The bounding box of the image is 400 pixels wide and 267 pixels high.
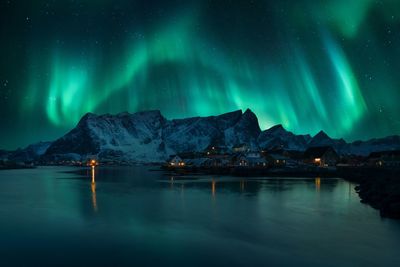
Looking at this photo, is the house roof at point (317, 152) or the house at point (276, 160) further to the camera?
the house roof at point (317, 152)

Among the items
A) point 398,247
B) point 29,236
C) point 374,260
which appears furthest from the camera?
point 29,236

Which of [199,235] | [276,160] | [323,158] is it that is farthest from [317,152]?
[199,235]

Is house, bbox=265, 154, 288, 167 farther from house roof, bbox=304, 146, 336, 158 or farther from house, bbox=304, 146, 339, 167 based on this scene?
house roof, bbox=304, 146, 336, 158

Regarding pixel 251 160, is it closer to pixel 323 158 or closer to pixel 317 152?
pixel 323 158

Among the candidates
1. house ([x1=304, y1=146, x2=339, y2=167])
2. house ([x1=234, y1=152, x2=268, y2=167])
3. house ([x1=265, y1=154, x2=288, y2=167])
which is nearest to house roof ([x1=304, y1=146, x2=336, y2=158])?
house ([x1=304, y1=146, x2=339, y2=167])

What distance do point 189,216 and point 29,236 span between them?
41.1 ft

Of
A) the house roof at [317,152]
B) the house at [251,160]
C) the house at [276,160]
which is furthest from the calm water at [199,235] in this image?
the house roof at [317,152]

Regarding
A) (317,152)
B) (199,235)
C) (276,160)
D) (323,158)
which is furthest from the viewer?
(317,152)

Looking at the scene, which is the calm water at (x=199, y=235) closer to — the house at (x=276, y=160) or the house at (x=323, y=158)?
the house at (x=276, y=160)

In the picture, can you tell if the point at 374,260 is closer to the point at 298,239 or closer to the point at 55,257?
the point at 298,239

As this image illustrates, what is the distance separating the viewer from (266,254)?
18.2 m

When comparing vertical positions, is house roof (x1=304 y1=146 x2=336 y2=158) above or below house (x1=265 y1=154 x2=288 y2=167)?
above

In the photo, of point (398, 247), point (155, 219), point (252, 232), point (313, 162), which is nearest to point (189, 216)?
point (155, 219)

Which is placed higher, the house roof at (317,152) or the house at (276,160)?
the house roof at (317,152)
